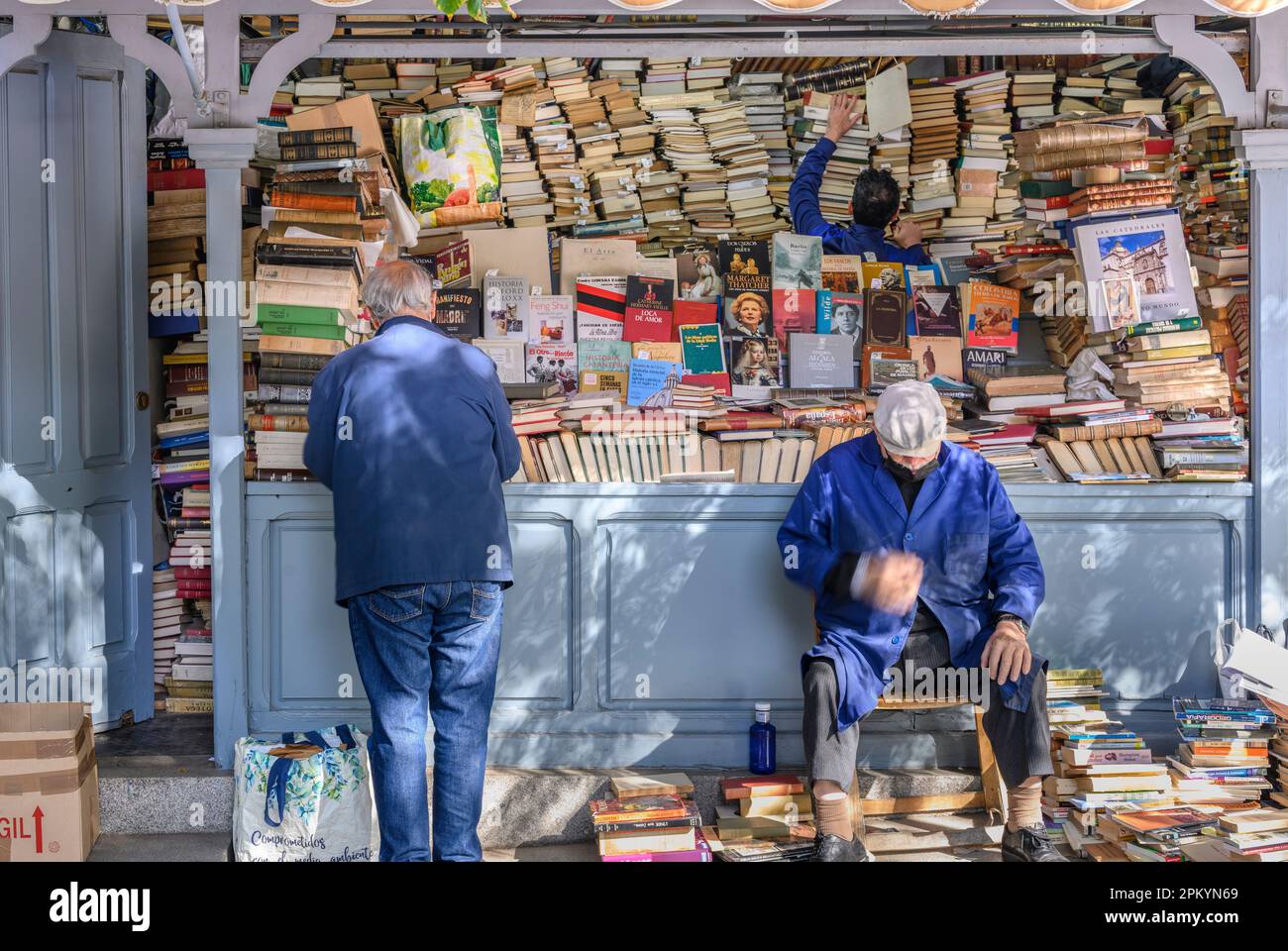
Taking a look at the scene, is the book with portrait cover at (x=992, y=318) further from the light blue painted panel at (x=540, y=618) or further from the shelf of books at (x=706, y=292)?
the light blue painted panel at (x=540, y=618)

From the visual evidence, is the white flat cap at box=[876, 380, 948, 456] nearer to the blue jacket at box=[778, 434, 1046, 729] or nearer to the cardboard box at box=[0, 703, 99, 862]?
the blue jacket at box=[778, 434, 1046, 729]

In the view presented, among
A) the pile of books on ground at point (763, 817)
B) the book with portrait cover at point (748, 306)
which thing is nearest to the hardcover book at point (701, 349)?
the book with portrait cover at point (748, 306)

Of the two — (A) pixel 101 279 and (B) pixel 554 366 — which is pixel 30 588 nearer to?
(A) pixel 101 279

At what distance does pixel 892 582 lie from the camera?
4.62 metres

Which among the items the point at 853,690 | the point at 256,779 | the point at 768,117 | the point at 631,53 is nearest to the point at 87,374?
the point at 256,779

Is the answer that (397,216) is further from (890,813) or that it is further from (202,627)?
(890,813)

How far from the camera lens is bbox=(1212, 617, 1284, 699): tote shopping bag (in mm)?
5027

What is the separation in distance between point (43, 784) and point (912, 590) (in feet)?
9.62

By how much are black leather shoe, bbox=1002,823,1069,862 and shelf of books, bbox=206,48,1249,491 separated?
4.68 ft

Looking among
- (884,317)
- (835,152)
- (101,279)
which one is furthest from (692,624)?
(835,152)

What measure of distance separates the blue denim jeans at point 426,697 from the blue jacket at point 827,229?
2821 millimetres

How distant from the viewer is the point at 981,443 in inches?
210

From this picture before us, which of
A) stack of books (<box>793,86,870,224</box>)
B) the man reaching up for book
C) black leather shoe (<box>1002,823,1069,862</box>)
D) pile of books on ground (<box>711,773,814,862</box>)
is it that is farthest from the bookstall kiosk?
stack of books (<box>793,86,870,224</box>)

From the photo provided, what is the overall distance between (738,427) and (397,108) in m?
2.67
